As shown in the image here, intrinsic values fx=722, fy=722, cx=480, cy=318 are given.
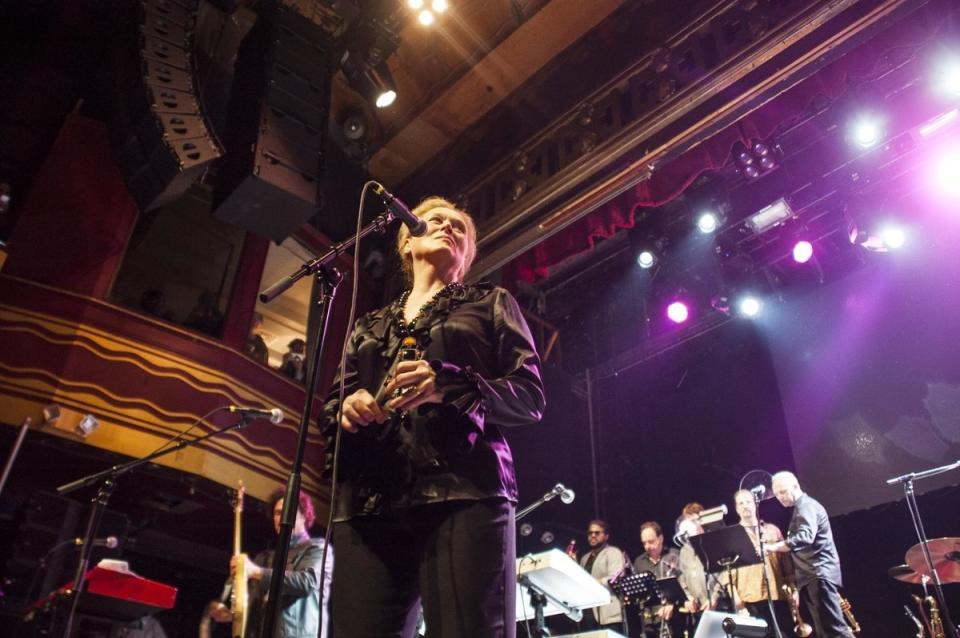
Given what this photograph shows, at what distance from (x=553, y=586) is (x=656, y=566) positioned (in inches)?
127

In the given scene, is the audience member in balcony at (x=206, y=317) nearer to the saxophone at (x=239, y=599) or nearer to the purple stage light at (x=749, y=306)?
the saxophone at (x=239, y=599)

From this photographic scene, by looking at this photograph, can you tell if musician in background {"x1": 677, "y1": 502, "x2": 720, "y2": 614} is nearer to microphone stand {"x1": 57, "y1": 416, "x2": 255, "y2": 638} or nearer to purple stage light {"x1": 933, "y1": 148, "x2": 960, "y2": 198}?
purple stage light {"x1": 933, "y1": 148, "x2": 960, "y2": 198}

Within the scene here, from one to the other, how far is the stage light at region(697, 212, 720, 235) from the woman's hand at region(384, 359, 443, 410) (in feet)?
25.6

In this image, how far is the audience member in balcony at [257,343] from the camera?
7512 millimetres

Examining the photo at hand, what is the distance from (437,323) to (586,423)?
9.10m

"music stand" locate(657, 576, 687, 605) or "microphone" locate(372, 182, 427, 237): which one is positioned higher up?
"microphone" locate(372, 182, 427, 237)

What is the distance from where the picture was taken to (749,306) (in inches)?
361

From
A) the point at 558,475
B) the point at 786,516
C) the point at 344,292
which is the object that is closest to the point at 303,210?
the point at 344,292

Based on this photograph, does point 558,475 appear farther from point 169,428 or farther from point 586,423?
point 169,428

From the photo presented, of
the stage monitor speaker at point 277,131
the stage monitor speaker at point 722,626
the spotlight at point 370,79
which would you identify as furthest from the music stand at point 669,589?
the spotlight at point 370,79

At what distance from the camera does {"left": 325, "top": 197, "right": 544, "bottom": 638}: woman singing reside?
1.54 meters

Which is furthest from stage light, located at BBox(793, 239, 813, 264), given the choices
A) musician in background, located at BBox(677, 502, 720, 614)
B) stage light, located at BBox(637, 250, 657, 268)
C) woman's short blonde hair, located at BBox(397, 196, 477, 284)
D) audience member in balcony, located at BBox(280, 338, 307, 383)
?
woman's short blonde hair, located at BBox(397, 196, 477, 284)

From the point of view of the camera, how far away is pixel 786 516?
9.04 metres

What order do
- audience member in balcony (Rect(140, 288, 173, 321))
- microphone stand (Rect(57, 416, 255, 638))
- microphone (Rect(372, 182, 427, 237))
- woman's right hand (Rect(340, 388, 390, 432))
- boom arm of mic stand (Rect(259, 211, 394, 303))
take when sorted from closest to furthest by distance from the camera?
woman's right hand (Rect(340, 388, 390, 432)) → microphone (Rect(372, 182, 427, 237)) → boom arm of mic stand (Rect(259, 211, 394, 303)) → microphone stand (Rect(57, 416, 255, 638)) → audience member in balcony (Rect(140, 288, 173, 321))
